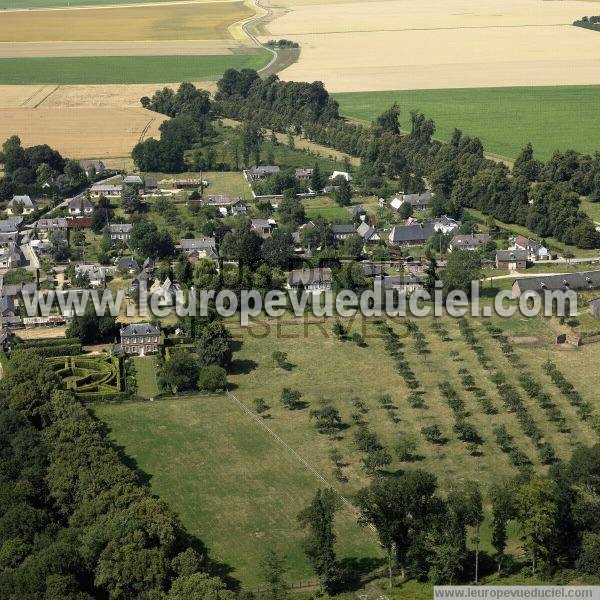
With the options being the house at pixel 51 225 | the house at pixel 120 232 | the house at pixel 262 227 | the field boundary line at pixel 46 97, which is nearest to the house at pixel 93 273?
the house at pixel 120 232

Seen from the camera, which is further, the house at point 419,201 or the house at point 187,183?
the house at point 187,183

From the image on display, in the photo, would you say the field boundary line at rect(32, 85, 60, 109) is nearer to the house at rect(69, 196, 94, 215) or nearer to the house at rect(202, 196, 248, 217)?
the house at rect(69, 196, 94, 215)

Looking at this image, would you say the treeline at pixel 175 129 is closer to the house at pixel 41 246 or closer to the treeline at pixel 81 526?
the house at pixel 41 246

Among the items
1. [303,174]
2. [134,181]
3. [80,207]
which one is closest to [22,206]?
[80,207]

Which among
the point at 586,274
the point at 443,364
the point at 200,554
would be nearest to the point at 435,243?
the point at 586,274

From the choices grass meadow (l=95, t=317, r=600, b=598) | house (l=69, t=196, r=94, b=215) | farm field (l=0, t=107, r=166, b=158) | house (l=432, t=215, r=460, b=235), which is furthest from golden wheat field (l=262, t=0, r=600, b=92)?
grass meadow (l=95, t=317, r=600, b=598)

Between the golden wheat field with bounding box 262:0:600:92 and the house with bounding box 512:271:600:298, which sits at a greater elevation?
the golden wheat field with bounding box 262:0:600:92
